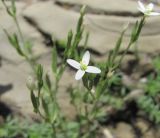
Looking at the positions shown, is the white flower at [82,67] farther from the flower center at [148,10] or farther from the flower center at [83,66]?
the flower center at [148,10]

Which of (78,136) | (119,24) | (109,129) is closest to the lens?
(78,136)

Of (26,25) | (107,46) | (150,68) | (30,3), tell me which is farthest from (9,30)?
(150,68)

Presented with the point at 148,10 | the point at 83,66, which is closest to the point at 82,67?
the point at 83,66

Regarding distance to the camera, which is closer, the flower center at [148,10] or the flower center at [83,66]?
the flower center at [83,66]

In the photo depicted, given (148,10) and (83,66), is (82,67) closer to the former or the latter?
(83,66)

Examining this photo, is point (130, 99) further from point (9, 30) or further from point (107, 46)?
point (9, 30)

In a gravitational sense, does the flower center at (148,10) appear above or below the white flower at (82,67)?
above

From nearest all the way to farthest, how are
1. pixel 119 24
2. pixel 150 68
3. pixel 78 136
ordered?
pixel 78 136, pixel 150 68, pixel 119 24

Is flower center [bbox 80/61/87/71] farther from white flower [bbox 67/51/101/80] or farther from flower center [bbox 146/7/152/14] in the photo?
flower center [bbox 146/7/152/14]

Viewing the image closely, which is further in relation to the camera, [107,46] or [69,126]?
[107,46]

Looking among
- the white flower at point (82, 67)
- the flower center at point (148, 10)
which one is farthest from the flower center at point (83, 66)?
the flower center at point (148, 10)

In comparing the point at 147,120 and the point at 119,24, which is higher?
the point at 119,24
